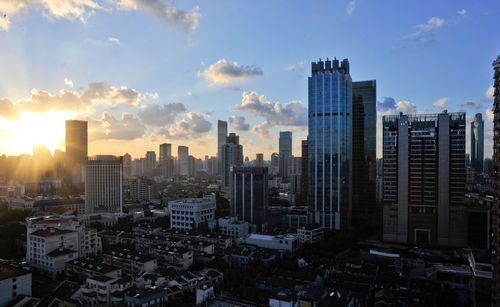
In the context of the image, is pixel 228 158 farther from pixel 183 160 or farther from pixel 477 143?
pixel 183 160

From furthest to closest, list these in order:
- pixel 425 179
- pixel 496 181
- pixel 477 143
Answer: pixel 477 143 → pixel 425 179 → pixel 496 181

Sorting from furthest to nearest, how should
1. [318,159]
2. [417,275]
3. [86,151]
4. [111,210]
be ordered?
[86,151], [111,210], [318,159], [417,275]

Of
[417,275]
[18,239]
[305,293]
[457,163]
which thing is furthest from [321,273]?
[18,239]

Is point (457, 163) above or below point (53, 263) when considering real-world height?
above

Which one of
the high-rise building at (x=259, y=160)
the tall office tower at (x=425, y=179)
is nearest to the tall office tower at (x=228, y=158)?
the high-rise building at (x=259, y=160)

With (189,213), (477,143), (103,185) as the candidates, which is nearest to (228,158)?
(103,185)

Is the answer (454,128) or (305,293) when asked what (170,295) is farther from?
(454,128)

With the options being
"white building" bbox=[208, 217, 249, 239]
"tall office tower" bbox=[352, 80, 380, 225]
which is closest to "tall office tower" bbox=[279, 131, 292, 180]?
"tall office tower" bbox=[352, 80, 380, 225]
